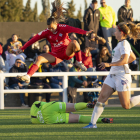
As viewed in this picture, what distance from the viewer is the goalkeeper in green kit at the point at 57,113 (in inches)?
224

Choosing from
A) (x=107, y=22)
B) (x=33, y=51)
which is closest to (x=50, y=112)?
(x=33, y=51)

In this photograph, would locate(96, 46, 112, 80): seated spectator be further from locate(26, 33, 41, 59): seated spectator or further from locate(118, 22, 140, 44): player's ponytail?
locate(118, 22, 140, 44): player's ponytail

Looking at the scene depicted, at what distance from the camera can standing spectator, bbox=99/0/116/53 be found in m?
11.5

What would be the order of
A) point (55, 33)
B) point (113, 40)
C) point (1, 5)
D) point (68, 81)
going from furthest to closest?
point (1, 5) → point (113, 40) → point (68, 81) → point (55, 33)

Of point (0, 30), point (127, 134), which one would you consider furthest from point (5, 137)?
point (0, 30)

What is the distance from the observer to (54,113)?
573 centimetres

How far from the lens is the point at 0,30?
39.4 feet

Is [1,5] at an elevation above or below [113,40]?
above

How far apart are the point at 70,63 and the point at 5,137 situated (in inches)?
220

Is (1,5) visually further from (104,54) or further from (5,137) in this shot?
(5,137)

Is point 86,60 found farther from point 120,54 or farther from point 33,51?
point 120,54

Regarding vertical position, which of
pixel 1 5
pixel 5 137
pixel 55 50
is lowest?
pixel 5 137

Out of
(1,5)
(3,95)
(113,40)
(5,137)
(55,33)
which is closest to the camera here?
(5,137)

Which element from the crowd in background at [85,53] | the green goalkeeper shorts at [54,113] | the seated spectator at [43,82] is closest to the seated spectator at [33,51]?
the crowd in background at [85,53]
